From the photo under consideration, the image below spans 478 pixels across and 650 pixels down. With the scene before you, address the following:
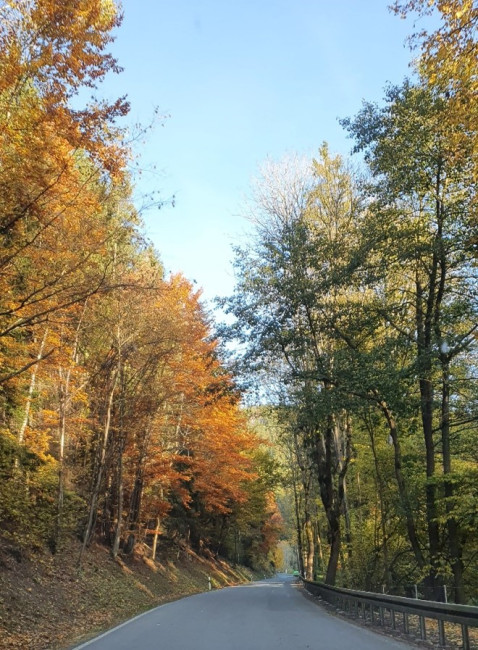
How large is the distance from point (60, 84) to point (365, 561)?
2375cm

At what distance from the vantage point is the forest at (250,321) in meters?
8.96

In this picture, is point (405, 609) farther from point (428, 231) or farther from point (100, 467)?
point (100, 467)

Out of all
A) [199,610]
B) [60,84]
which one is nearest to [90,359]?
[199,610]

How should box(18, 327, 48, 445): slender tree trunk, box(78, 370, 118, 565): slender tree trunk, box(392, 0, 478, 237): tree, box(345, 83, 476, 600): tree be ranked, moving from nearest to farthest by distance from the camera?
box(392, 0, 478, 237): tree < box(345, 83, 476, 600): tree < box(18, 327, 48, 445): slender tree trunk < box(78, 370, 118, 565): slender tree trunk

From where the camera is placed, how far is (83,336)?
20.5 meters

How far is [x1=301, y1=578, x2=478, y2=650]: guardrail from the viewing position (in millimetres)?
7758

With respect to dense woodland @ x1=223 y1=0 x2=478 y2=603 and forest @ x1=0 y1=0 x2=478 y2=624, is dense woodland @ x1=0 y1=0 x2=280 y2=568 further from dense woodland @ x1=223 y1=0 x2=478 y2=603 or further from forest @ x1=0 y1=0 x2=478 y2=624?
dense woodland @ x1=223 y1=0 x2=478 y2=603

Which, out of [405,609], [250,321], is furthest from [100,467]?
[405,609]

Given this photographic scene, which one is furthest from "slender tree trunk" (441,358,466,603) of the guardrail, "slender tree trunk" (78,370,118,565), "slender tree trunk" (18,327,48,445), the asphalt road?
"slender tree trunk" (78,370,118,565)

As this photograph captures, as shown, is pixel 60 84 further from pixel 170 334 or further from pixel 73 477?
pixel 73 477

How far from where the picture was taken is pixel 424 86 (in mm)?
13867

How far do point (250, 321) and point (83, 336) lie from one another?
6525 mm

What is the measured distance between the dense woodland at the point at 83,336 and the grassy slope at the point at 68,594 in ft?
2.49

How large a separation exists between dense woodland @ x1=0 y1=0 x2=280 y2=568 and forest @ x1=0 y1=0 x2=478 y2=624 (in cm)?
6
